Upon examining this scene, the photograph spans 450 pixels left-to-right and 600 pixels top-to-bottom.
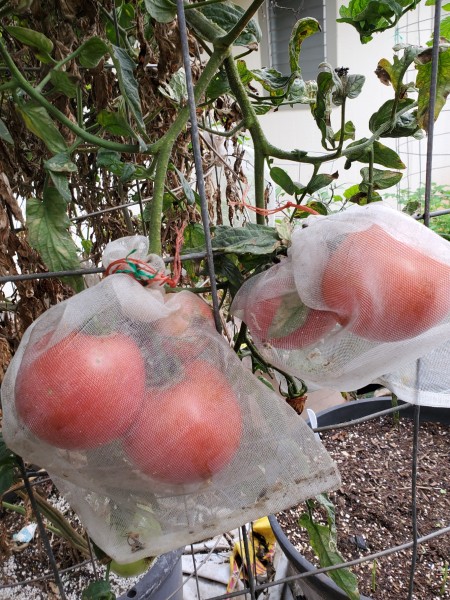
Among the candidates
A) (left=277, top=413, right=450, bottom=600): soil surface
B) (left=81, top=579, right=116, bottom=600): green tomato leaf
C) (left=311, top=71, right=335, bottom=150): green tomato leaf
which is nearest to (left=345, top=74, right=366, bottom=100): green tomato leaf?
(left=311, top=71, right=335, bottom=150): green tomato leaf

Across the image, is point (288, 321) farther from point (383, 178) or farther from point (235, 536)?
point (235, 536)

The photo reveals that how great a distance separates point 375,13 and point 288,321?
0.39 metres

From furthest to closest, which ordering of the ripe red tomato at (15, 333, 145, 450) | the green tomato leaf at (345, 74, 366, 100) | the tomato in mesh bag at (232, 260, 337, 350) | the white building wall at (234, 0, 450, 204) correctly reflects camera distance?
the white building wall at (234, 0, 450, 204) < the green tomato leaf at (345, 74, 366, 100) < the tomato in mesh bag at (232, 260, 337, 350) < the ripe red tomato at (15, 333, 145, 450)

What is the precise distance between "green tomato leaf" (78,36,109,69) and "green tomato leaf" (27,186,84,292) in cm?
15

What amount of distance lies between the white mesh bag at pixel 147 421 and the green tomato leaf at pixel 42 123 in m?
0.17

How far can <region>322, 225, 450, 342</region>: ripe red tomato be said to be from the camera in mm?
408

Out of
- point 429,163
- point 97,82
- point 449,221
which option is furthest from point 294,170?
point 429,163

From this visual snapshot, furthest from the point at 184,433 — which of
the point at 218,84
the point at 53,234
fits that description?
the point at 218,84

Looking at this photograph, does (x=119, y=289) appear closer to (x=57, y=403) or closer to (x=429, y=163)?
(x=57, y=403)

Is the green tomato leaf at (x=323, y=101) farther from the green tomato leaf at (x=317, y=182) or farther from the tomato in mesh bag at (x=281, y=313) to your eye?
the tomato in mesh bag at (x=281, y=313)

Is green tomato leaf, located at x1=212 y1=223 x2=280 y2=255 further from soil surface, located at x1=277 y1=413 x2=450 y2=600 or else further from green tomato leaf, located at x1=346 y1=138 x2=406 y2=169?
soil surface, located at x1=277 y1=413 x2=450 y2=600

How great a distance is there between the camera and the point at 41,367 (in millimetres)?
379

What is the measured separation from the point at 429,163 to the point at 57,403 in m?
0.39

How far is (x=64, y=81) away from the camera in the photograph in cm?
55
